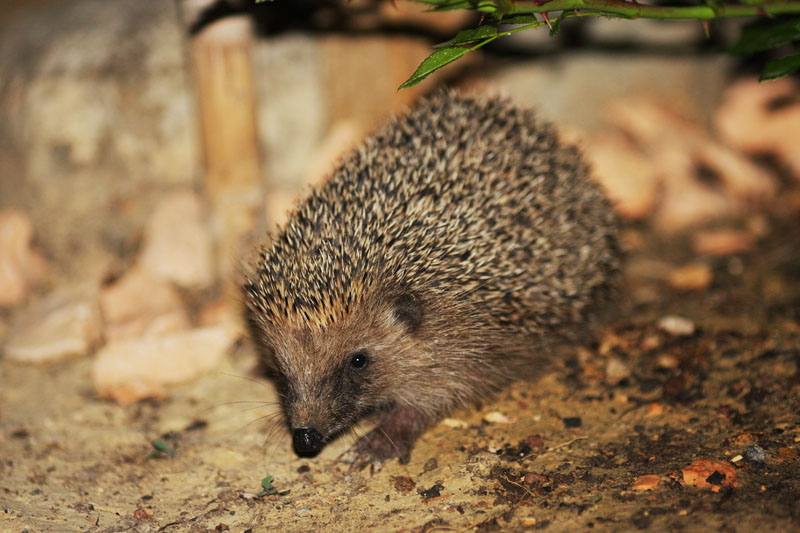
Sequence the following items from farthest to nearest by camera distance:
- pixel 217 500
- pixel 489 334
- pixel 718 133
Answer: pixel 718 133 < pixel 489 334 < pixel 217 500

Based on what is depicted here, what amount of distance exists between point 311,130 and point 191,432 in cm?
292

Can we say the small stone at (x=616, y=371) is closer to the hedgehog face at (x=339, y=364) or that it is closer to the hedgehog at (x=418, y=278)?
the hedgehog at (x=418, y=278)

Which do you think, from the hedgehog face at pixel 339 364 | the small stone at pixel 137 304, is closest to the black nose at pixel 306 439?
the hedgehog face at pixel 339 364

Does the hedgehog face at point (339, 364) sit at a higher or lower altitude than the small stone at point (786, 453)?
higher

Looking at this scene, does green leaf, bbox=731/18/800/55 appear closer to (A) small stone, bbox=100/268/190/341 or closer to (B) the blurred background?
(B) the blurred background

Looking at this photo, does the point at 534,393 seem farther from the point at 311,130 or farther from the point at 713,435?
the point at 311,130

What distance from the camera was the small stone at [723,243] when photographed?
560cm

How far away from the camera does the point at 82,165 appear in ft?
19.1

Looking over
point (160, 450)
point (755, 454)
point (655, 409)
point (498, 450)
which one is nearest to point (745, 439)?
point (755, 454)

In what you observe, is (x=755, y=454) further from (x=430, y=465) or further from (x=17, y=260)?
(x=17, y=260)

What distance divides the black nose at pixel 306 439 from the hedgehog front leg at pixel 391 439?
11.9 inches

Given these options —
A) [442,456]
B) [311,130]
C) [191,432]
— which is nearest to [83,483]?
[191,432]

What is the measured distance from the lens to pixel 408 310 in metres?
3.77

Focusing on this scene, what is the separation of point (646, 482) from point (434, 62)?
1.97 m
